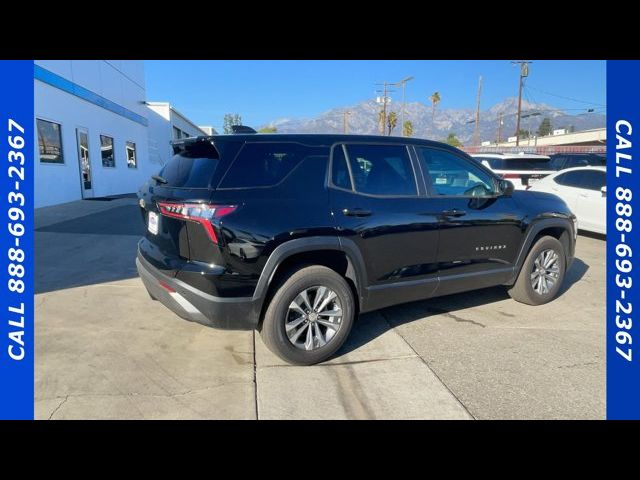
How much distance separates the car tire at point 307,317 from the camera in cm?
290

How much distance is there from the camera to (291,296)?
2904 mm

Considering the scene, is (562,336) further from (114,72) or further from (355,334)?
(114,72)

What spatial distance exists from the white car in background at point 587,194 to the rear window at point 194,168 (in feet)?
24.8

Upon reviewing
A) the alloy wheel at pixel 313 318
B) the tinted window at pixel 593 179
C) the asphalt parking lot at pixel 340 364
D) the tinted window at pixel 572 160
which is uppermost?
the tinted window at pixel 572 160

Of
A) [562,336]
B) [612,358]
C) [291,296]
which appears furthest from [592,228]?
[291,296]

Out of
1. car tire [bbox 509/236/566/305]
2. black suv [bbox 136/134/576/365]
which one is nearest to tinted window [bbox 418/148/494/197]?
black suv [bbox 136/134/576/365]

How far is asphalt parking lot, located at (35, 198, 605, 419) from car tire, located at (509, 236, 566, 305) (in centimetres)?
15

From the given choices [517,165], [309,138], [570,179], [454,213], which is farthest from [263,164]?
[517,165]

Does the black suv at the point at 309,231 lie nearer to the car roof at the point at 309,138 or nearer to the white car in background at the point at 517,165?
the car roof at the point at 309,138

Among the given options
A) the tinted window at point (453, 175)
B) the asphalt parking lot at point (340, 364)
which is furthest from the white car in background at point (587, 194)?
the tinted window at point (453, 175)

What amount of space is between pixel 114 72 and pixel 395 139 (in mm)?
17865

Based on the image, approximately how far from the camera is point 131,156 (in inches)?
743

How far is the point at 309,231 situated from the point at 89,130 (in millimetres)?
15097
